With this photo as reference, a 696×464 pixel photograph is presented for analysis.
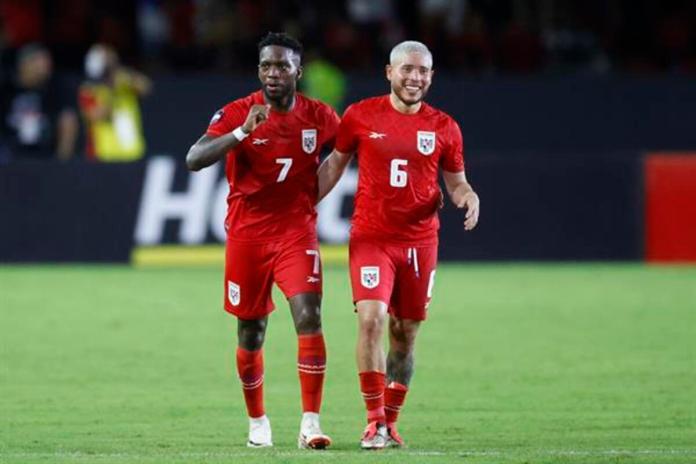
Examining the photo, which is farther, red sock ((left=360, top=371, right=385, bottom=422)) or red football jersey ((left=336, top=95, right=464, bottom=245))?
red football jersey ((left=336, top=95, right=464, bottom=245))

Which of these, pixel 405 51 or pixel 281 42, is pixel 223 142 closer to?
pixel 281 42

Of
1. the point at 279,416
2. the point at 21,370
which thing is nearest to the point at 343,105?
the point at 21,370

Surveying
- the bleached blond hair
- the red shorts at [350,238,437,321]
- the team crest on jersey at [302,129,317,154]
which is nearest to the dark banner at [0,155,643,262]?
the team crest on jersey at [302,129,317,154]

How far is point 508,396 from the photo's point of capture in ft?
41.1

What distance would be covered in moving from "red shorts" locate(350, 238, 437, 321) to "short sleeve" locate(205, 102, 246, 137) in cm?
90

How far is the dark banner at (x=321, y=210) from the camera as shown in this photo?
21.8m

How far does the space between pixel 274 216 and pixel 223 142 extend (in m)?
0.64

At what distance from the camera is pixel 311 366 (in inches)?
397

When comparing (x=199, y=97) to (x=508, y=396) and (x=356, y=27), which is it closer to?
(x=356, y=27)

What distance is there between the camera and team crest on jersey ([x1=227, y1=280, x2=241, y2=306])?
33.9 ft

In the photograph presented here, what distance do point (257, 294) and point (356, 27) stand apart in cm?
1710

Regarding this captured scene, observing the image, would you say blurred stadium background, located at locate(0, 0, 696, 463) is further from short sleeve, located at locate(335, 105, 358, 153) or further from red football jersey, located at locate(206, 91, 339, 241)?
short sleeve, located at locate(335, 105, 358, 153)

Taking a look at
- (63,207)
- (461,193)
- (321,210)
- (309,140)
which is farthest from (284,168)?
(63,207)

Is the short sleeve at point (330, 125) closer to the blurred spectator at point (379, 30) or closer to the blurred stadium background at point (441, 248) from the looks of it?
the blurred stadium background at point (441, 248)
